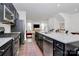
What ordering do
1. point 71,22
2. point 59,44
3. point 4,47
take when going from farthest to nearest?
point 71,22, point 59,44, point 4,47

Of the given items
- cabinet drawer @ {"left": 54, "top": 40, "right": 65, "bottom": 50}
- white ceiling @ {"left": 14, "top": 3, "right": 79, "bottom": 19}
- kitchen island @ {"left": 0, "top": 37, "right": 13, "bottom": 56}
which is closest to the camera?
kitchen island @ {"left": 0, "top": 37, "right": 13, "bottom": 56}

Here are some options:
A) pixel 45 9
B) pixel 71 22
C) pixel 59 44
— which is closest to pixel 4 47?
pixel 59 44

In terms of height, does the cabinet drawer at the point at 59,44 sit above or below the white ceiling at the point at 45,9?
below

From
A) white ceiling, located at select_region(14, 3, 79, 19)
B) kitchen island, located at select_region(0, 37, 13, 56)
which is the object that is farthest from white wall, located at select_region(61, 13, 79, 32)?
kitchen island, located at select_region(0, 37, 13, 56)

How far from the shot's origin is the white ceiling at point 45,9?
1.68m

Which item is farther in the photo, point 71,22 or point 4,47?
point 71,22

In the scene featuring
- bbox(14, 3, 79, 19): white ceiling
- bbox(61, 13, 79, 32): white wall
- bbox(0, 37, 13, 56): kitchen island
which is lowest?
bbox(0, 37, 13, 56): kitchen island

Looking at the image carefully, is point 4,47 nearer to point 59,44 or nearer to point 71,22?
point 59,44

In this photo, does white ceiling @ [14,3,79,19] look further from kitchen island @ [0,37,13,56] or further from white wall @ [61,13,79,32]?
kitchen island @ [0,37,13,56]

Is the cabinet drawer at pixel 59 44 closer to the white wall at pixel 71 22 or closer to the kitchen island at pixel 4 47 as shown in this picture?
the white wall at pixel 71 22

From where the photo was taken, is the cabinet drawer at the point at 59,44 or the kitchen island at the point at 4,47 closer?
the kitchen island at the point at 4,47

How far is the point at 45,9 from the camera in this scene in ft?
5.93

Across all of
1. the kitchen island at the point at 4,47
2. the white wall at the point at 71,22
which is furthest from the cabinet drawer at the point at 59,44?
the kitchen island at the point at 4,47

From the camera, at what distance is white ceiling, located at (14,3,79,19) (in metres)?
1.68
